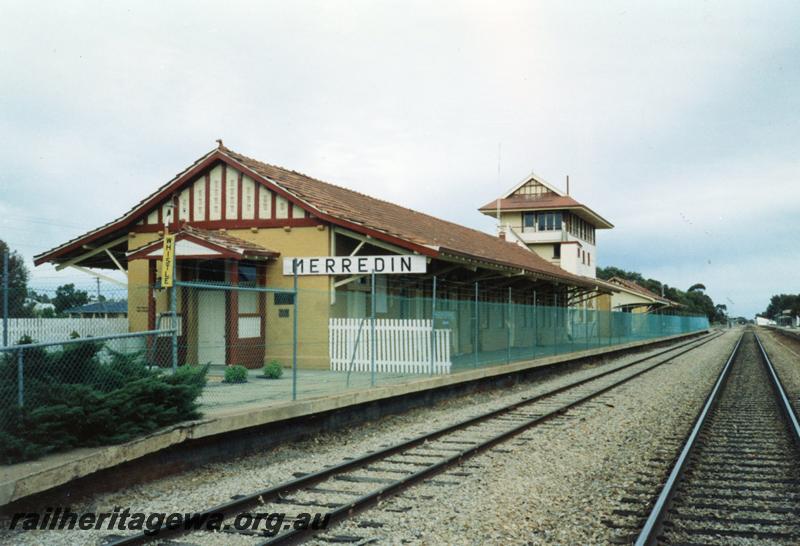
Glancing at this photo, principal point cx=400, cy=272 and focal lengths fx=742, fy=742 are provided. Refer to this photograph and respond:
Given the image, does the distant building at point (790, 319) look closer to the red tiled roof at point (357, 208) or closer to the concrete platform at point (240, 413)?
the red tiled roof at point (357, 208)

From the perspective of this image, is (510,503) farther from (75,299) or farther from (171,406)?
(75,299)

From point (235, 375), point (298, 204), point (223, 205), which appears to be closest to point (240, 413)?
point (235, 375)

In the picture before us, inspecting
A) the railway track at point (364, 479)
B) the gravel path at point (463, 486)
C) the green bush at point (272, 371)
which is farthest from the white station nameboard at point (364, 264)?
the railway track at point (364, 479)

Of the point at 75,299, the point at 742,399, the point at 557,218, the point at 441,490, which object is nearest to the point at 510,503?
the point at 441,490

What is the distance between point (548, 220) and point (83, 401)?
4763 centimetres

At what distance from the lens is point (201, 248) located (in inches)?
603

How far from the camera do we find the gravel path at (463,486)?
614 cm

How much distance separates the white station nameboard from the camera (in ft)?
50.7

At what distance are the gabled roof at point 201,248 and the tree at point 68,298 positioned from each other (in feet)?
15.9

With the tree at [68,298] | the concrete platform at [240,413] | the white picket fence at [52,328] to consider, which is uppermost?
the tree at [68,298]

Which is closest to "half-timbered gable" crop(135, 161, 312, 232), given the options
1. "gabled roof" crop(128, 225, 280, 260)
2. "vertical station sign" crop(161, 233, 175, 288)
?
"gabled roof" crop(128, 225, 280, 260)

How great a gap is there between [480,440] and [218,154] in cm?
975

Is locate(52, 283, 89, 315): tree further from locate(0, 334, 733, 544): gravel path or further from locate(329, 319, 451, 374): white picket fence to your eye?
locate(329, 319, 451, 374): white picket fence

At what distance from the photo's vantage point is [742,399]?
639 inches
